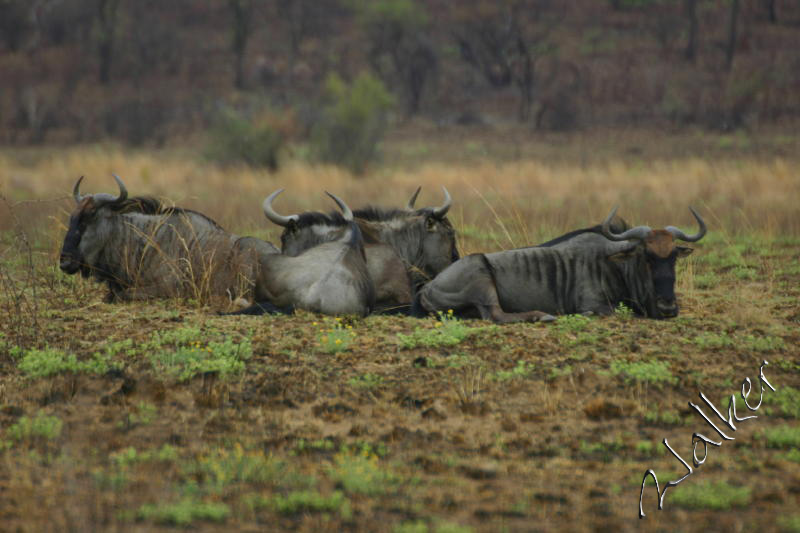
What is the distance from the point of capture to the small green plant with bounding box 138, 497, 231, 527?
12.2 feet

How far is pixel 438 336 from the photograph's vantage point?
680cm

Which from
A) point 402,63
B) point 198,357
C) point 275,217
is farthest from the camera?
point 402,63

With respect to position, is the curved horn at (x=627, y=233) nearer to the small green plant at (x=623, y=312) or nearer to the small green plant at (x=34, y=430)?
the small green plant at (x=623, y=312)

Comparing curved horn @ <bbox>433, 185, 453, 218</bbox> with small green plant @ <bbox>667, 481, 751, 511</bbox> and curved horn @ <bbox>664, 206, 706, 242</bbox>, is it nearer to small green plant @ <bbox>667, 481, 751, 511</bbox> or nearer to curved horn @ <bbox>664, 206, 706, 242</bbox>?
curved horn @ <bbox>664, 206, 706, 242</bbox>

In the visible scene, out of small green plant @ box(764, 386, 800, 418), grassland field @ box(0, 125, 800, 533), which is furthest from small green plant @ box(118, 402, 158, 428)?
small green plant @ box(764, 386, 800, 418)

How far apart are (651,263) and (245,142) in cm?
1527

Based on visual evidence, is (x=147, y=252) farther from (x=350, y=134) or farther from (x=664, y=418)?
(x=350, y=134)

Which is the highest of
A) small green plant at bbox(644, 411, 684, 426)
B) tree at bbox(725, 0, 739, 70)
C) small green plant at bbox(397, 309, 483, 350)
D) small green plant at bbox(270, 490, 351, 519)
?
tree at bbox(725, 0, 739, 70)

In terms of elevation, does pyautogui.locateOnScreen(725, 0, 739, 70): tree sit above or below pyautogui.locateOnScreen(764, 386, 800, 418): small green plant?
above

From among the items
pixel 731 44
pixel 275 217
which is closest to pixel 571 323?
pixel 275 217

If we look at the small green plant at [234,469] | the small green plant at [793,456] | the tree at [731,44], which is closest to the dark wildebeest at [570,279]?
the small green plant at [793,456]

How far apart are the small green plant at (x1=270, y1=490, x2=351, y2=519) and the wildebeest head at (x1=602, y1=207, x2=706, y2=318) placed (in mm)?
4582

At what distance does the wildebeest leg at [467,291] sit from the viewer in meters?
7.75

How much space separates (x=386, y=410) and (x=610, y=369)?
64.3 inches
